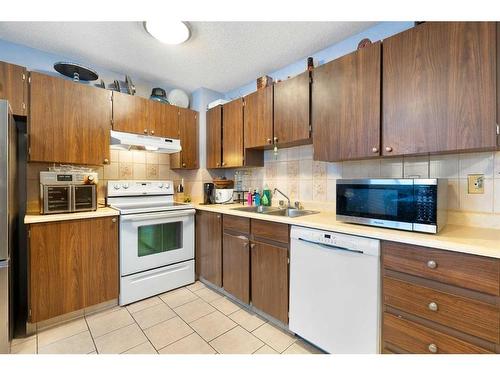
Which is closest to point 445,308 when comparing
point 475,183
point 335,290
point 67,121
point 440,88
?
point 335,290

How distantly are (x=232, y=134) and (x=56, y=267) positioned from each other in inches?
76.5

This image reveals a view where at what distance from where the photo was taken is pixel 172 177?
2.94 metres

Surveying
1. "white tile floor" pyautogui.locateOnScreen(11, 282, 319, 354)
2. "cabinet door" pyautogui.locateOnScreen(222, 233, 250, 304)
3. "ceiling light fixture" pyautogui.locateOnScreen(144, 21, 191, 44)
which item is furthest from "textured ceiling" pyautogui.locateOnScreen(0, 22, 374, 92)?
"white tile floor" pyautogui.locateOnScreen(11, 282, 319, 354)

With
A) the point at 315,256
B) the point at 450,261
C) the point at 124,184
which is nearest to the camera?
the point at 450,261

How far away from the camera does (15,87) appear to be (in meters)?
1.72

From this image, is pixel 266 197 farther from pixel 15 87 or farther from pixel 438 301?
pixel 15 87

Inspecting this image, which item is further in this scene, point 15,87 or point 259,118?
point 259,118

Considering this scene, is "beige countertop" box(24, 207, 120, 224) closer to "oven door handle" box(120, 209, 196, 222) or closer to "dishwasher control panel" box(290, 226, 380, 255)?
"oven door handle" box(120, 209, 196, 222)

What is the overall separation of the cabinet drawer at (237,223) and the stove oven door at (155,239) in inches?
20.4

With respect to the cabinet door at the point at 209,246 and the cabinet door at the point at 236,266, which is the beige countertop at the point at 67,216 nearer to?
the cabinet door at the point at 209,246
